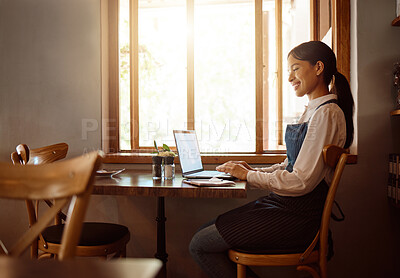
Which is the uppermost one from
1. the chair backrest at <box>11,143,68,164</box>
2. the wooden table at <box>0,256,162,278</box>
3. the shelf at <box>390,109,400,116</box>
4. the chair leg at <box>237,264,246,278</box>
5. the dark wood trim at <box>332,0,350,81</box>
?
the dark wood trim at <box>332,0,350,81</box>

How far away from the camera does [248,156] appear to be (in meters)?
2.41

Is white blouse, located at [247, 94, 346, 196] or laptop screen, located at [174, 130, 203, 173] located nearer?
white blouse, located at [247, 94, 346, 196]

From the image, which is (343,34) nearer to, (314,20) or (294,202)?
(314,20)

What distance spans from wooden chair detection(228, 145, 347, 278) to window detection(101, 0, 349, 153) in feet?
3.92

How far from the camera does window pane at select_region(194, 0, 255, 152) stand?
8.86 ft

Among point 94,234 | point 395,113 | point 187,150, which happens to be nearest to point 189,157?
point 187,150

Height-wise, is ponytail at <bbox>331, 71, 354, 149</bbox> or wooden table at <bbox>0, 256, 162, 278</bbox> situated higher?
ponytail at <bbox>331, 71, 354, 149</bbox>

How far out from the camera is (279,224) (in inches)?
59.0

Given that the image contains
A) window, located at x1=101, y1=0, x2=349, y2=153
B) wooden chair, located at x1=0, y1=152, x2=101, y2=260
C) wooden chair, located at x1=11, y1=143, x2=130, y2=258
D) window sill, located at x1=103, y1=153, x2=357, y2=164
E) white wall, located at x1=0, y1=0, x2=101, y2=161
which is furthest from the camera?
window, located at x1=101, y1=0, x2=349, y2=153

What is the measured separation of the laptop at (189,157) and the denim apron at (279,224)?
0.93ft

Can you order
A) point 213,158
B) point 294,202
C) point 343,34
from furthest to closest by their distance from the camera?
1. point 213,158
2. point 343,34
3. point 294,202

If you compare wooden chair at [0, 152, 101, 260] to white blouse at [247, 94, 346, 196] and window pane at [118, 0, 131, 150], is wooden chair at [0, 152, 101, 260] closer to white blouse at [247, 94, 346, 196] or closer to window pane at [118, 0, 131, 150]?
white blouse at [247, 94, 346, 196]

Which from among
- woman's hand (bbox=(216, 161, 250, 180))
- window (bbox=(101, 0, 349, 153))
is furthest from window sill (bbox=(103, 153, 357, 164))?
woman's hand (bbox=(216, 161, 250, 180))

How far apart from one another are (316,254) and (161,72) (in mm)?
1859
